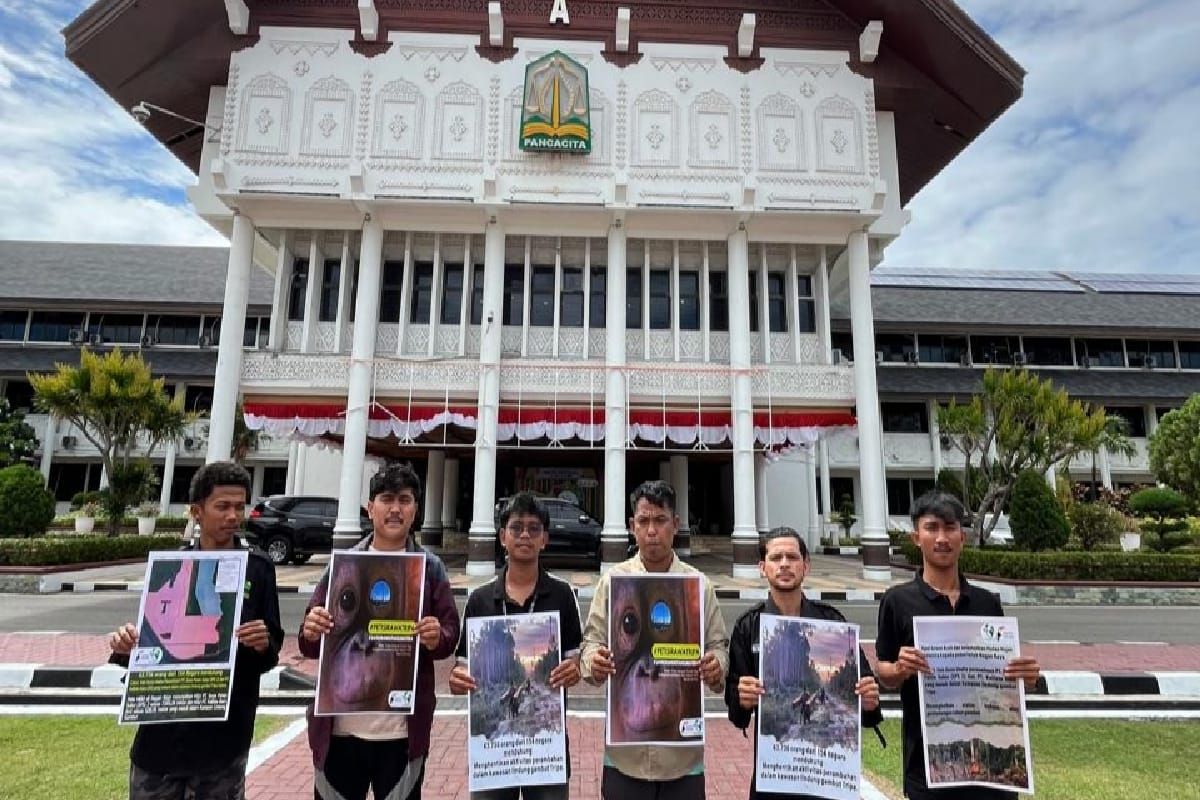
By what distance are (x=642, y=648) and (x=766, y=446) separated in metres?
13.8

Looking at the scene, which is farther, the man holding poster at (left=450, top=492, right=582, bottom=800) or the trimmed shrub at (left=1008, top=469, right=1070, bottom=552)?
→ the trimmed shrub at (left=1008, top=469, right=1070, bottom=552)

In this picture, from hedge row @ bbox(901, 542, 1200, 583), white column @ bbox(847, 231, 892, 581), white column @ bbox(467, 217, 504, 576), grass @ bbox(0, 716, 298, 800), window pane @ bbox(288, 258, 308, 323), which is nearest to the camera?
grass @ bbox(0, 716, 298, 800)

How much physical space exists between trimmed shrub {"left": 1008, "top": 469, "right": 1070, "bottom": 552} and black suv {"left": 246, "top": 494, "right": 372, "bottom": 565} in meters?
16.4

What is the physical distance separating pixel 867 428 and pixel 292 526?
561 inches

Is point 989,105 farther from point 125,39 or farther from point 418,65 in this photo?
point 125,39

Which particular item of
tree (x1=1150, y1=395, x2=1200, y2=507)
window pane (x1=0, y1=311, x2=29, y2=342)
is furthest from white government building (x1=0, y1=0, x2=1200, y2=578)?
window pane (x1=0, y1=311, x2=29, y2=342)

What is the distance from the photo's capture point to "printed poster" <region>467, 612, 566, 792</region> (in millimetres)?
2479

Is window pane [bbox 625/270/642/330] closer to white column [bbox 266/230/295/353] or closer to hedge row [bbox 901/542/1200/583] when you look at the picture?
white column [bbox 266/230/295/353]

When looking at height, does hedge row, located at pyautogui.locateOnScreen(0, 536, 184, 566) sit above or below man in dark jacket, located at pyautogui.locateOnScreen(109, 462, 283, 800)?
below

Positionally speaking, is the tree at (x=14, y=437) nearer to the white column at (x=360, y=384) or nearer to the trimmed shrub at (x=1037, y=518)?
the white column at (x=360, y=384)

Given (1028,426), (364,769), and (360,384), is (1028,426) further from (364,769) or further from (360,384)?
(364,769)

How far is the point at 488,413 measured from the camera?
14133mm

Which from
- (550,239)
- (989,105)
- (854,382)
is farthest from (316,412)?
(989,105)

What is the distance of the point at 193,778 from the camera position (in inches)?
95.7
